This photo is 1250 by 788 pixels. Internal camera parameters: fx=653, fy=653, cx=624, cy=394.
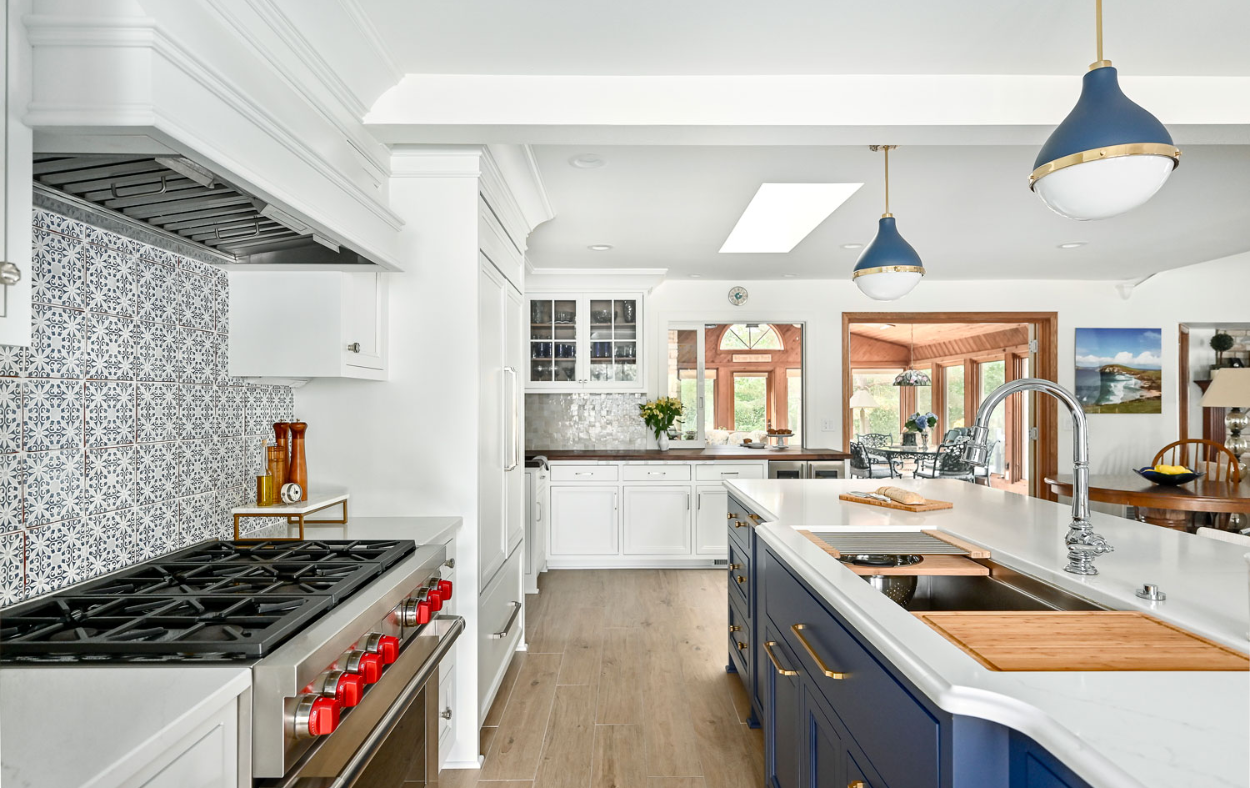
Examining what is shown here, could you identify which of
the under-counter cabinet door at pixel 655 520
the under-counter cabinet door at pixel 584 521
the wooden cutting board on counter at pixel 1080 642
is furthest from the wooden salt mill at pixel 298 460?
the under-counter cabinet door at pixel 655 520

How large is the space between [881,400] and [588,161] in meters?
9.09

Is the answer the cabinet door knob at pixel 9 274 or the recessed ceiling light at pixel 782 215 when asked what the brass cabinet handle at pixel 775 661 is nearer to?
the cabinet door knob at pixel 9 274

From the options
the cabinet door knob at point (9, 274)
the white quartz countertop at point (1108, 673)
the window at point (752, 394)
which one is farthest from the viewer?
the window at point (752, 394)

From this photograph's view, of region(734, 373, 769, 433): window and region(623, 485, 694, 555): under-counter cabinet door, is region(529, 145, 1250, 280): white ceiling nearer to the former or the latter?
region(623, 485, 694, 555): under-counter cabinet door

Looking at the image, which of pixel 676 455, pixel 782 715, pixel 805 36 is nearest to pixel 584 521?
pixel 676 455

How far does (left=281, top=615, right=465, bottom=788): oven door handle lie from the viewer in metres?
1.16

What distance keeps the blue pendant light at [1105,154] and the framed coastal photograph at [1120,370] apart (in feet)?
17.0

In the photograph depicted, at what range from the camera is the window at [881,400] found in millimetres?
10562

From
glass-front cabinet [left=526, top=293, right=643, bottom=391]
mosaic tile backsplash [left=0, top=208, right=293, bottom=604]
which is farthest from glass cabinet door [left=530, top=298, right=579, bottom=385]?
mosaic tile backsplash [left=0, top=208, right=293, bottom=604]

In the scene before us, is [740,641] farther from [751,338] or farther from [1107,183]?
[751,338]

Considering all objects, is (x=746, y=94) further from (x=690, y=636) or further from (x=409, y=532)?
(x=690, y=636)

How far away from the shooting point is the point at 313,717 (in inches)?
43.8

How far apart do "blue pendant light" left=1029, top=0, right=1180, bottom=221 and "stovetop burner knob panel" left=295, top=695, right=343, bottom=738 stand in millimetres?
1856

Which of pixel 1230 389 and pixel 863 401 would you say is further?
pixel 863 401
